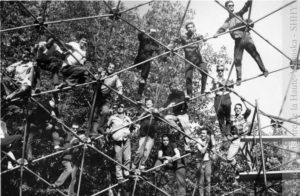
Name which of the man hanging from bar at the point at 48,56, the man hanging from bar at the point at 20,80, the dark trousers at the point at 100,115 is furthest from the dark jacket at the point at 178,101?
the man hanging from bar at the point at 20,80

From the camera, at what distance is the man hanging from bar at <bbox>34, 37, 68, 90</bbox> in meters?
7.72

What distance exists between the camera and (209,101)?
17000 millimetres

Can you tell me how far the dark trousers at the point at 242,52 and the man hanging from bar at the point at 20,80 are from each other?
3.47 m

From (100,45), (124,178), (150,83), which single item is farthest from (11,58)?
(124,178)

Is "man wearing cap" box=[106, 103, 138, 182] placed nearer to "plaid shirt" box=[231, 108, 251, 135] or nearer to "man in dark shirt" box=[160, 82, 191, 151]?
"man in dark shirt" box=[160, 82, 191, 151]

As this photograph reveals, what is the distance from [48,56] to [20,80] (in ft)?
1.93

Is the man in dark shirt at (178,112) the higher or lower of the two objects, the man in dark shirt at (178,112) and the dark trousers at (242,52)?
the lower

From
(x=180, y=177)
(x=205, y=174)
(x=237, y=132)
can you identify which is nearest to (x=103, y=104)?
(x=180, y=177)

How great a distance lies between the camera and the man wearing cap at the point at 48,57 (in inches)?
304

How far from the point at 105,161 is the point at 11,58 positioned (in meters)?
4.16

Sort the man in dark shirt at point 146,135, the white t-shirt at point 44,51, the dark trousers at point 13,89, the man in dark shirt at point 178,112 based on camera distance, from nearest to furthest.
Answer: the dark trousers at point 13,89, the white t-shirt at point 44,51, the man in dark shirt at point 146,135, the man in dark shirt at point 178,112

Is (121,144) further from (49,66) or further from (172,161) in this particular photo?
(49,66)

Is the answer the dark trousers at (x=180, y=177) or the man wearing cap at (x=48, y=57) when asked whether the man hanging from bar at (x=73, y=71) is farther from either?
the dark trousers at (x=180, y=177)

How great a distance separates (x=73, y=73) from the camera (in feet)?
25.3
